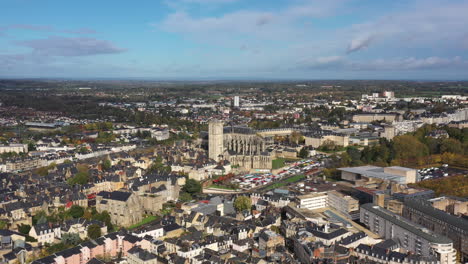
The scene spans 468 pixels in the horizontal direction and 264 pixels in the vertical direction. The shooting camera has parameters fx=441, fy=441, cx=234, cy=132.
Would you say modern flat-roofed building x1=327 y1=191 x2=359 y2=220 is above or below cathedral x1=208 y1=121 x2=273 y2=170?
below

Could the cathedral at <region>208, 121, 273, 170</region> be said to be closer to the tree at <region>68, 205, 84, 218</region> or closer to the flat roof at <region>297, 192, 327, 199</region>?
the flat roof at <region>297, 192, 327, 199</region>

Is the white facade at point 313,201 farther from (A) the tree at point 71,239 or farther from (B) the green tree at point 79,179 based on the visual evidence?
(B) the green tree at point 79,179

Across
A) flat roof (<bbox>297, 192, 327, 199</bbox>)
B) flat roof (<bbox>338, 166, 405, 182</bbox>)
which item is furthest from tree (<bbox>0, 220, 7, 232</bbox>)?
flat roof (<bbox>338, 166, 405, 182</bbox>)

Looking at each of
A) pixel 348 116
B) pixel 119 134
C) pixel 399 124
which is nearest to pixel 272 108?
pixel 348 116

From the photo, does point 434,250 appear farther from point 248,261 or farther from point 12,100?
point 12,100

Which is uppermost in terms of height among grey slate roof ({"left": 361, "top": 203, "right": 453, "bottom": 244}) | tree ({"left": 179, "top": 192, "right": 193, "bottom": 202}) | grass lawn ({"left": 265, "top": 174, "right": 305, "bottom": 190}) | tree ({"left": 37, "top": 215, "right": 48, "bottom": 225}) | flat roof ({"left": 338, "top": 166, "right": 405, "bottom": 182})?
flat roof ({"left": 338, "top": 166, "right": 405, "bottom": 182})

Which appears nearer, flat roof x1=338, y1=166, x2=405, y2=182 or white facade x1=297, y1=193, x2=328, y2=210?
white facade x1=297, y1=193, x2=328, y2=210

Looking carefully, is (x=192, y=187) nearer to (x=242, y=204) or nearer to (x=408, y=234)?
(x=242, y=204)

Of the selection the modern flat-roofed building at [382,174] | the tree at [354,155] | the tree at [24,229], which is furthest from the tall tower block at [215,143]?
the tree at [24,229]
